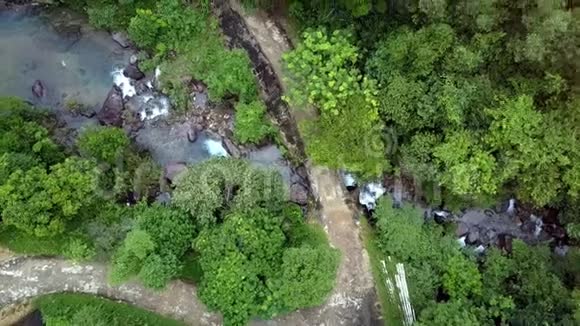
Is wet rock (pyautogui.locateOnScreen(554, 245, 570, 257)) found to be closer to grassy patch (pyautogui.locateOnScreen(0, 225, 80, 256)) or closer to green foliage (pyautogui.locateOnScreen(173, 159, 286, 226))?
green foliage (pyautogui.locateOnScreen(173, 159, 286, 226))

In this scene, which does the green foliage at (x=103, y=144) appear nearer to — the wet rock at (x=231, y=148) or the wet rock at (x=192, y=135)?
the wet rock at (x=192, y=135)

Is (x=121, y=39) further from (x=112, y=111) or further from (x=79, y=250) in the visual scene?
(x=79, y=250)

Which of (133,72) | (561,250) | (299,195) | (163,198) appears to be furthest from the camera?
(133,72)

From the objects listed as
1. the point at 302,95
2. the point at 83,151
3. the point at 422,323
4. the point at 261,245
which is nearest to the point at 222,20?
the point at 302,95

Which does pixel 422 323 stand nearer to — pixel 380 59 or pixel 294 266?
pixel 294 266

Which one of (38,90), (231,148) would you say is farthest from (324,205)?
(38,90)

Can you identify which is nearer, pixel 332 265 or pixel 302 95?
pixel 332 265

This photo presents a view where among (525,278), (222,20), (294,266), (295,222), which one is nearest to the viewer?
(294,266)
